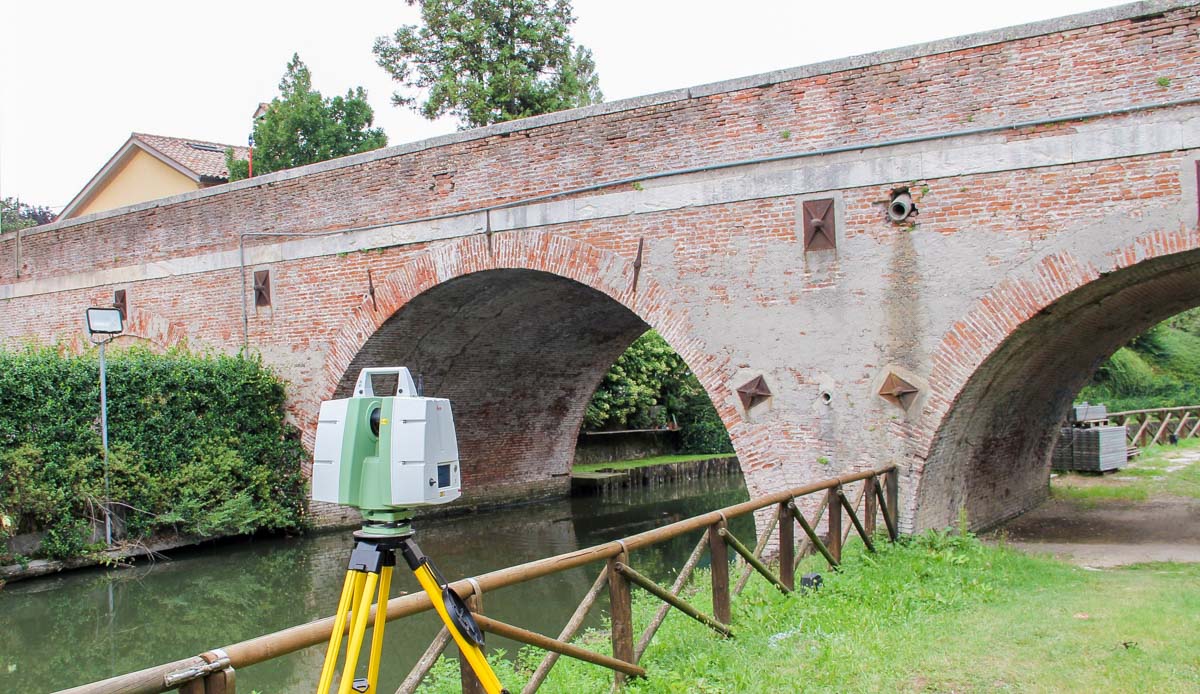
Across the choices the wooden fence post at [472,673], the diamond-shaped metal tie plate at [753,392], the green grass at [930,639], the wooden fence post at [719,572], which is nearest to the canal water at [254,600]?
the diamond-shaped metal tie plate at [753,392]

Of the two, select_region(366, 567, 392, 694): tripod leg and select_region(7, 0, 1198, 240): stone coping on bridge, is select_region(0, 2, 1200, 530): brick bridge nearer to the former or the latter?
select_region(7, 0, 1198, 240): stone coping on bridge

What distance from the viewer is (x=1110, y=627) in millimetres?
5402

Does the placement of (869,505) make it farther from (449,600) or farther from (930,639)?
(449,600)

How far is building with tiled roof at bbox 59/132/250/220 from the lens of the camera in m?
24.8

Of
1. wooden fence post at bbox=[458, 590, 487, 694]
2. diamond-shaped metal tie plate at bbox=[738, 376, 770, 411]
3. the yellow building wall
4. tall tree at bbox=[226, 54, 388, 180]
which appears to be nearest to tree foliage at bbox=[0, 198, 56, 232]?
the yellow building wall

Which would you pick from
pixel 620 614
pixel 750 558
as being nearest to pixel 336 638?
pixel 620 614

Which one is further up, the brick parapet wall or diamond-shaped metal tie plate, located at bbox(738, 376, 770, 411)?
the brick parapet wall

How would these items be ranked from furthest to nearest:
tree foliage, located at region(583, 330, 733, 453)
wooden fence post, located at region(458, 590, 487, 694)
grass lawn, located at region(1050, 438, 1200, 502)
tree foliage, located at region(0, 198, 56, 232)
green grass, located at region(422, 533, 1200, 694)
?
1. tree foliage, located at region(0, 198, 56, 232)
2. tree foliage, located at region(583, 330, 733, 453)
3. grass lawn, located at region(1050, 438, 1200, 502)
4. green grass, located at region(422, 533, 1200, 694)
5. wooden fence post, located at region(458, 590, 487, 694)

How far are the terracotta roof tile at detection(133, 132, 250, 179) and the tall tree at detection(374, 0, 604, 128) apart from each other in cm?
522

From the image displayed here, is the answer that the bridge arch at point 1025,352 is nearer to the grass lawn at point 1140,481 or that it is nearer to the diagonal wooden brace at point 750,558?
the grass lawn at point 1140,481

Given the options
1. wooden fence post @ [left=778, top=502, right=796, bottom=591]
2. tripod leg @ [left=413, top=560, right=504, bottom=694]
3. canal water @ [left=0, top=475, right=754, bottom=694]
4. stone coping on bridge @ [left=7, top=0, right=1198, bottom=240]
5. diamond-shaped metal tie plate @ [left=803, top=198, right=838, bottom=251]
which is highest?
stone coping on bridge @ [left=7, top=0, right=1198, bottom=240]

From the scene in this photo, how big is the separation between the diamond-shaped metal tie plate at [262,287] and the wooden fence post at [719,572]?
30.8 feet

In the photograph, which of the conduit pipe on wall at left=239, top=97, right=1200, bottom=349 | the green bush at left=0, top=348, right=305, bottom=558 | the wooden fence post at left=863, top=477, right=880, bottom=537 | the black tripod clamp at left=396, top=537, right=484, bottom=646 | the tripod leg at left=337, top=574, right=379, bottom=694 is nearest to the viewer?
the tripod leg at left=337, top=574, right=379, bottom=694

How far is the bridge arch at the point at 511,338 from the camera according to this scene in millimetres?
10211
